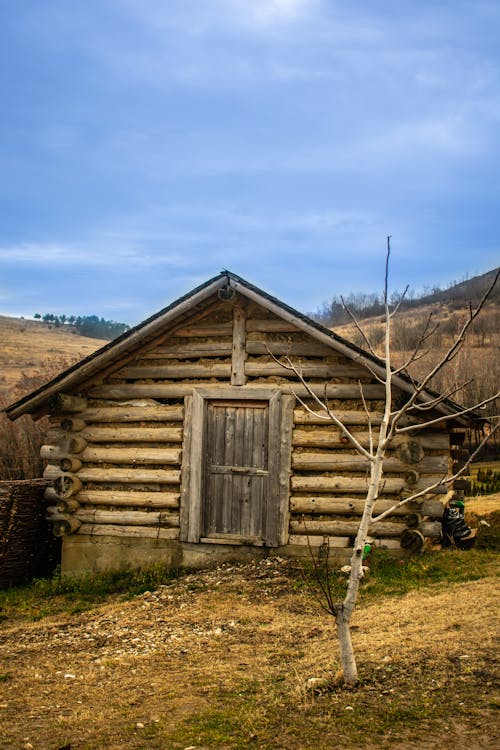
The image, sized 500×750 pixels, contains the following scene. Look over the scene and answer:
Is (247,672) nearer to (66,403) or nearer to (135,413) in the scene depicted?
(135,413)

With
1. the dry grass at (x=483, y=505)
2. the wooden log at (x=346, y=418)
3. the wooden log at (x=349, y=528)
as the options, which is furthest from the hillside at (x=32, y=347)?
the wooden log at (x=349, y=528)

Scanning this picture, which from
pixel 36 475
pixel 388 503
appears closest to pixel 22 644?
pixel 388 503

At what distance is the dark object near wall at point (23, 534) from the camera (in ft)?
40.1

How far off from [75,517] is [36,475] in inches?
435

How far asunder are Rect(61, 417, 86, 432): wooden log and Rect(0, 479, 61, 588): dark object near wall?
4.33 ft

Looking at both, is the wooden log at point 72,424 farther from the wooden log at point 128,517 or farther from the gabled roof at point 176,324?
the wooden log at point 128,517

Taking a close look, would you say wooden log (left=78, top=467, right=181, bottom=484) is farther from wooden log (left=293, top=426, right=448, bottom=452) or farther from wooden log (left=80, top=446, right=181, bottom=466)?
wooden log (left=293, top=426, right=448, bottom=452)

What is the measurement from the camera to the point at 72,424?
482 inches

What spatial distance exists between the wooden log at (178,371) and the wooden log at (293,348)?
0.60 m

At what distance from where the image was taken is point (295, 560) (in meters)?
11.1

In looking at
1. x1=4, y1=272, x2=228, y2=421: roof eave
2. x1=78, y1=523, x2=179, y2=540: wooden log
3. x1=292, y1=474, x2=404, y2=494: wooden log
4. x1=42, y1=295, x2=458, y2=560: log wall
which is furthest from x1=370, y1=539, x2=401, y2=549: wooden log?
x1=4, y1=272, x2=228, y2=421: roof eave

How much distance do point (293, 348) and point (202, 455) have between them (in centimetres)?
236

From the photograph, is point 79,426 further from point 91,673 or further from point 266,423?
point 91,673

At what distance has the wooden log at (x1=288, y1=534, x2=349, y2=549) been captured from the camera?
36.2ft
